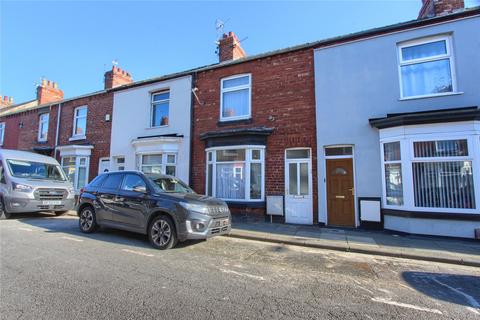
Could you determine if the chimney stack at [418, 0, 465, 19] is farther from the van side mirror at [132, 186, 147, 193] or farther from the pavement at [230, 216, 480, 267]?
the van side mirror at [132, 186, 147, 193]

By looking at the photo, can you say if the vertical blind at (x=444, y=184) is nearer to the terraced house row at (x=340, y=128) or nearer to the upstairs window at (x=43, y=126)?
the terraced house row at (x=340, y=128)

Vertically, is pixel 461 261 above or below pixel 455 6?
→ below

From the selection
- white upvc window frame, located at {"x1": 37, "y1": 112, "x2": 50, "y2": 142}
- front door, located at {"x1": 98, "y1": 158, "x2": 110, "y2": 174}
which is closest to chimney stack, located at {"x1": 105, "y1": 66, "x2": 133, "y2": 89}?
front door, located at {"x1": 98, "y1": 158, "x2": 110, "y2": 174}

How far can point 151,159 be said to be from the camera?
12.8m

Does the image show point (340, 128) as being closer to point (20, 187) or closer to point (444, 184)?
point (444, 184)

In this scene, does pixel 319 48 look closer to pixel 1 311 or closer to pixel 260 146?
pixel 260 146

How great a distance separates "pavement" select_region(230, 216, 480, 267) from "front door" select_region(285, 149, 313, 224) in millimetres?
616

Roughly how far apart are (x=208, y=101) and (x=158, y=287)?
9.09m

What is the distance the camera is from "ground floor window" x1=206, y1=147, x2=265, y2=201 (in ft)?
33.4

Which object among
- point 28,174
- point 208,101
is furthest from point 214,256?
point 28,174

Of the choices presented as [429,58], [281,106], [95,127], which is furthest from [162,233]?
[95,127]

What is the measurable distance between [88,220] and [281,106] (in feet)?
24.3

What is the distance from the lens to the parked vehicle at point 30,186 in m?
9.16

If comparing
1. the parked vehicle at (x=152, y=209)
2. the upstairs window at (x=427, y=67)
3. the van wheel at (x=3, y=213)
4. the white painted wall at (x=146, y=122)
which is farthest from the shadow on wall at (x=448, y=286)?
the van wheel at (x=3, y=213)
